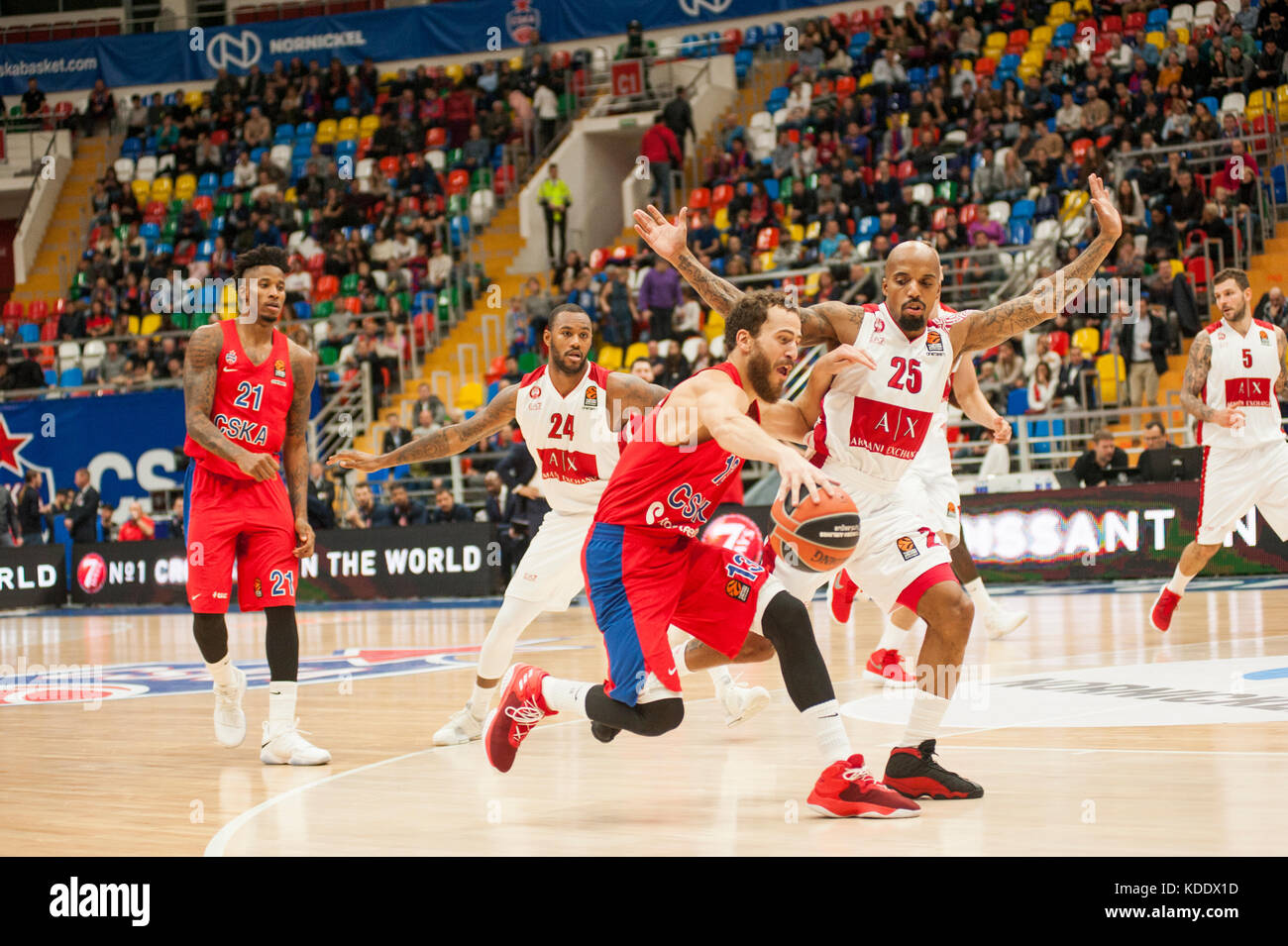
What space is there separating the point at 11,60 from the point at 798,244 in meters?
20.2

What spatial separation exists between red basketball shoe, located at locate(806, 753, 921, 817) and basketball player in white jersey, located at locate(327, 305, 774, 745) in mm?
1978

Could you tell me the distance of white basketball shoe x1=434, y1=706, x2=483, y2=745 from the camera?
23.8 feet

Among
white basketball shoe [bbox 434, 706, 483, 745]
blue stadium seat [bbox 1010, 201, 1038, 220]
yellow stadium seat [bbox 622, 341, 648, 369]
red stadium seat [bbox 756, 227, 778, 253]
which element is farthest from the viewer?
red stadium seat [bbox 756, 227, 778, 253]

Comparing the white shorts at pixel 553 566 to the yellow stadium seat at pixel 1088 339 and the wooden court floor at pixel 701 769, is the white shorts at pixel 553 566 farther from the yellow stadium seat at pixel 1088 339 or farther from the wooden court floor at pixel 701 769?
the yellow stadium seat at pixel 1088 339

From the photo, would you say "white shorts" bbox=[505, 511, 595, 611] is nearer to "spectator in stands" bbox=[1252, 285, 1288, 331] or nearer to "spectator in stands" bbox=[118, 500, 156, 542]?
"spectator in stands" bbox=[1252, 285, 1288, 331]

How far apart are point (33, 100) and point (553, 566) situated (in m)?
29.1

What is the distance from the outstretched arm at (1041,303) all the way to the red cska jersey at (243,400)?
3.27 m

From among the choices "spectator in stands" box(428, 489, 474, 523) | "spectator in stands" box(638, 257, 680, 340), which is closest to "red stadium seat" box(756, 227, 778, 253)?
"spectator in stands" box(638, 257, 680, 340)

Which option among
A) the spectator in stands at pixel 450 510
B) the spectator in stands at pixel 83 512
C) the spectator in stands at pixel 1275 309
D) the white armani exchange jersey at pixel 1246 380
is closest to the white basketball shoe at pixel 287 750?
the white armani exchange jersey at pixel 1246 380

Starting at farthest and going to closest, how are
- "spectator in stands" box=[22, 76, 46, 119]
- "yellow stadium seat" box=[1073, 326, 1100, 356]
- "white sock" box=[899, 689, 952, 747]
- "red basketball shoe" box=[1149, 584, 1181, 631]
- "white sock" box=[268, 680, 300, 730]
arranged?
"spectator in stands" box=[22, 76, 46, 119], "yellow stadium seat" box=[1073, 326, 1100, 356], "red basketball shoe" box=[1149, 584, 1181, 631], "white sock" box=[268, 680, 300, 730], "white sock" box=[899, 689, 952, 747]

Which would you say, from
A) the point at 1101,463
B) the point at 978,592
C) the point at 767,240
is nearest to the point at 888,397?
the point at 978,592

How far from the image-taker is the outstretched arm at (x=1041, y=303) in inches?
236

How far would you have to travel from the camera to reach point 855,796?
504 centimetres
